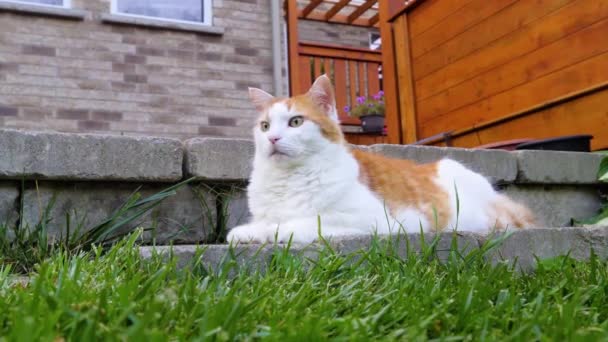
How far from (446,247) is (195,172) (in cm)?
124

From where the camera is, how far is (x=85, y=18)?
6035 millimetres

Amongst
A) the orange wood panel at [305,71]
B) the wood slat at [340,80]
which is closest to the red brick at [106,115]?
the orange wood panel at [305,71]

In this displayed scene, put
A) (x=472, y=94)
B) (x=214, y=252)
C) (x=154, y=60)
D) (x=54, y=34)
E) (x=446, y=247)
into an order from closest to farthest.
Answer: (x=214, y=252) → (x=446, y=247) → (x=472, y=94) → (x=54, y=34) → (x=154, y=60)

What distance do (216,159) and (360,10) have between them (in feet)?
32.0

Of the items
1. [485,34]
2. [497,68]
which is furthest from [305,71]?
[497,68]

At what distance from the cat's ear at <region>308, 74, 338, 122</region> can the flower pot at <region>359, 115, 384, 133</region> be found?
604 centimetres

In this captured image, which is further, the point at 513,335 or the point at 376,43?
the point at 376,43

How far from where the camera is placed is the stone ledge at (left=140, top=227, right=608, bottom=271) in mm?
1738

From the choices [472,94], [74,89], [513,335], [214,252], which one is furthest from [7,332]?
[74,89]

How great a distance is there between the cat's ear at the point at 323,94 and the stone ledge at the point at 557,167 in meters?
1.47

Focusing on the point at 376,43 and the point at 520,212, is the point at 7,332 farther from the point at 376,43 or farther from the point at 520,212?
the point at 376,43

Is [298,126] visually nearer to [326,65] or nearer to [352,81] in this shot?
[326,65]

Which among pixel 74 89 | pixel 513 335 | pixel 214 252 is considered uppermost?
pixel 74 89

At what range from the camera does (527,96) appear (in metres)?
4.27
